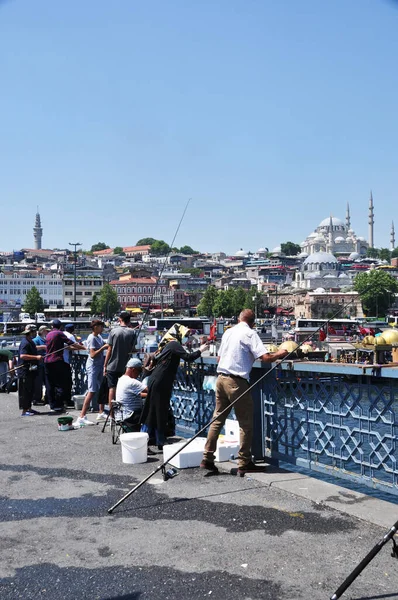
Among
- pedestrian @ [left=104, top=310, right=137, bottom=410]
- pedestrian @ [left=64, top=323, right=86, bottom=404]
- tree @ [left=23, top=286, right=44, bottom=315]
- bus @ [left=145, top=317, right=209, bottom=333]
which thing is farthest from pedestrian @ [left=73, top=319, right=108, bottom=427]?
tree @ [left=23, top=286, right=44, bottom=315]

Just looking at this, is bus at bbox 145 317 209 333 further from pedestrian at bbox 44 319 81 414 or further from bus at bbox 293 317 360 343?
pedestrian at bbox 44 319 81 414

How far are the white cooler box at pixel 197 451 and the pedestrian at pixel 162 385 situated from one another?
46 cm

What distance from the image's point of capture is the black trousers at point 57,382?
1023cm

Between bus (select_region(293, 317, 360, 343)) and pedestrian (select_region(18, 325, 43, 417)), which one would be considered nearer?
pedestrian (select_region(18, 325, 43, 417))

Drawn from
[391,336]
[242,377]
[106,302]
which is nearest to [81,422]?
[242,377]

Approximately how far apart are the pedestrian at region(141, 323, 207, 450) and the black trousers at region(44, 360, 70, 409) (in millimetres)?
3406

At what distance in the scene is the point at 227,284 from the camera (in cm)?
17962

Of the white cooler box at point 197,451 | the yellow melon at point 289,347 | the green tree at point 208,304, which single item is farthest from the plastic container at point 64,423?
the green tree at point 208,304

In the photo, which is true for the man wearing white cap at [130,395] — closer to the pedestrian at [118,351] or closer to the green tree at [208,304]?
the pedestrian at [118,351]

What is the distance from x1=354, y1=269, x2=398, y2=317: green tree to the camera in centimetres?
12573

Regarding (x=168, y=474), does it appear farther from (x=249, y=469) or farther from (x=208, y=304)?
(x=208, y=304)

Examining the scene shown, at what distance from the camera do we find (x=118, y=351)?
853 cm

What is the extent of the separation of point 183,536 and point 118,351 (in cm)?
434

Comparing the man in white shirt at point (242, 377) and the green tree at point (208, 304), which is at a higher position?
the green tree at point (208, 304)
